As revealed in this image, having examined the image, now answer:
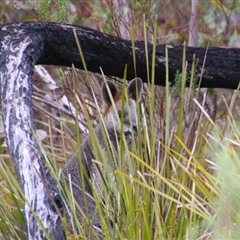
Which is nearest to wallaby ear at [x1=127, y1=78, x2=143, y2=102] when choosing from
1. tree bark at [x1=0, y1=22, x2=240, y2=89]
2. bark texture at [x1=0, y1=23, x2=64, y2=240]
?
tree bark at [x1=0, y1=22, x2=240, y2=89]

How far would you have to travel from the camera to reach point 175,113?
527cm

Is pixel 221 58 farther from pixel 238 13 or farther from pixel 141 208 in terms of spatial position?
pixel 238 13

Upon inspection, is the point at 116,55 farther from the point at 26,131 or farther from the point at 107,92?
the point at 26,131

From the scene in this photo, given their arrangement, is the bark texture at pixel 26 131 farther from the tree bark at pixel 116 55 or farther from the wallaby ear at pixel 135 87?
the wallaby ear at pixel 135 87

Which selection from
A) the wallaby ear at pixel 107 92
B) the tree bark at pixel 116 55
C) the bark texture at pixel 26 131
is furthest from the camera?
the wallaby ear at pixel 107 92

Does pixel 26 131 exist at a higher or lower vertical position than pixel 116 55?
lower

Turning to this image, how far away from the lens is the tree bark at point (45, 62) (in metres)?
3.11

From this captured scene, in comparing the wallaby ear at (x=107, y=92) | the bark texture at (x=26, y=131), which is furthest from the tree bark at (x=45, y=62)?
the wallaby ear at (x=107, y=92)

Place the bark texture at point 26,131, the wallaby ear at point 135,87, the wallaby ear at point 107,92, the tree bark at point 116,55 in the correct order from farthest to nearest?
the wallaby ear at point 107,92 → the wallaby ear at point 135,87 → the tree bark at point 116,55 → the bark texture at point 26,131

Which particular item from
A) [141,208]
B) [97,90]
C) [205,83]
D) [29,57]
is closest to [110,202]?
[141,208]

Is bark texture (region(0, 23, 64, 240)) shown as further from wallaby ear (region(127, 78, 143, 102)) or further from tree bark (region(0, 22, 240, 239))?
wallaby ear (region(127, 78, 143, 102))

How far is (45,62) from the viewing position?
4293 millimetres

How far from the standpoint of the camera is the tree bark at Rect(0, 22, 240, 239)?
311cm

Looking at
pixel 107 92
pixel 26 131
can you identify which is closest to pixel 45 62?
pixel 107 92
